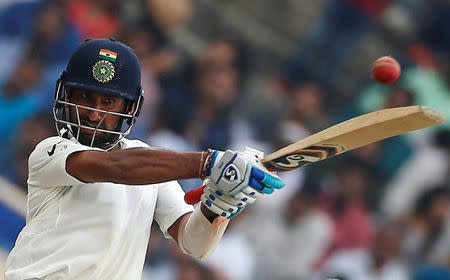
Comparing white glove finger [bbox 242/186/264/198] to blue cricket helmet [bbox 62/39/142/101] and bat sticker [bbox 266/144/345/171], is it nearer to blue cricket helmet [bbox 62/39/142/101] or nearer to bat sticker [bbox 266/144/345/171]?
bat sticker [bbox 266/144/345/171]

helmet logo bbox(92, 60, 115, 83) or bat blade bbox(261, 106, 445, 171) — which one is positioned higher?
bat blade bbox(261, 106, 445, 171)

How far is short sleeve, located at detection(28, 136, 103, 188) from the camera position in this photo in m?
3.57

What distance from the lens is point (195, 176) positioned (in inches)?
131

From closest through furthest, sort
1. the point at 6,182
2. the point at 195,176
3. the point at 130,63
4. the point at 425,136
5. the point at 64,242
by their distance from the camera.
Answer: the point at 195,176 < the point at 64,242 < the point at 130,63 < the point at 6,182 < the point at 425,136

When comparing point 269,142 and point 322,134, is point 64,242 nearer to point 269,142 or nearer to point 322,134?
point 322,134

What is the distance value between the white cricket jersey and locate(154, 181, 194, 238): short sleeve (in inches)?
6.8

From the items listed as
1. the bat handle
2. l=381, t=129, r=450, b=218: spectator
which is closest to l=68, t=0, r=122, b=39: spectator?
l=381, t=129, r=450, b=218: spectator

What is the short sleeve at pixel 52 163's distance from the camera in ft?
11.7

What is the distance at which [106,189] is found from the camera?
3721mm

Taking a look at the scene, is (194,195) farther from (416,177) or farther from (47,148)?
(416,177)

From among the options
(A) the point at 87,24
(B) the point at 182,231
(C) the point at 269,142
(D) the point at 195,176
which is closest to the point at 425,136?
(C) the point at 269,142

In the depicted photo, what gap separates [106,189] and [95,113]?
32 centimetres

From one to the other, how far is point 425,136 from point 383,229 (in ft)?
3.34

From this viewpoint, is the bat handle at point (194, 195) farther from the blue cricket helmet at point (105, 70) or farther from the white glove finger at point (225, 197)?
the blue cricket helmet at point (105, 70)
